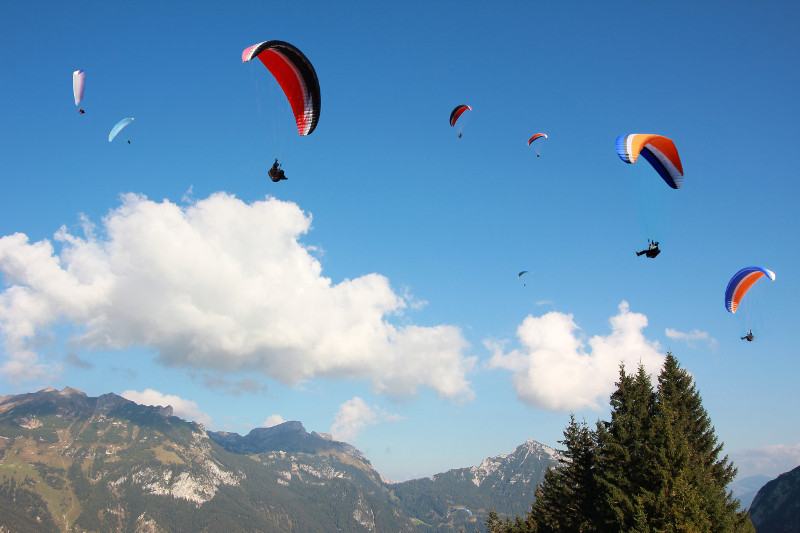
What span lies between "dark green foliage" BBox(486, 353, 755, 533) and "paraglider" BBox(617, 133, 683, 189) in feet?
44.8

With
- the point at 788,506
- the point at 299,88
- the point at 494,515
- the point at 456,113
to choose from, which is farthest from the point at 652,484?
the point at 788,506

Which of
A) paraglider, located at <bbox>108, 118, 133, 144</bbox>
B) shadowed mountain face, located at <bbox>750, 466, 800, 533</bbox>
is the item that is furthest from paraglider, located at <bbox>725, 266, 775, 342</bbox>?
shadowed mountain face, located at <bbox>750, 466, 800, 533</bbox>

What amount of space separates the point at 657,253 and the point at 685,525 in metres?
14.2

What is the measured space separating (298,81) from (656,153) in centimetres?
2236

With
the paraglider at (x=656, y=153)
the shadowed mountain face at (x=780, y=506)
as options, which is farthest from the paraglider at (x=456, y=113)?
the shadowed mountain face at (x=780, y=506)

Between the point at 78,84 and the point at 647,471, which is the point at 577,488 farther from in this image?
the point at 78,84

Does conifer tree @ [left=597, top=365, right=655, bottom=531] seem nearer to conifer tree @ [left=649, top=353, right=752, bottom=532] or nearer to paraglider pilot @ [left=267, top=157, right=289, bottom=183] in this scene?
conifer tree @ [left=649, top=353, right=752, bottom=532]

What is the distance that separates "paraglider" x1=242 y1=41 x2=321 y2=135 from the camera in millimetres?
25797

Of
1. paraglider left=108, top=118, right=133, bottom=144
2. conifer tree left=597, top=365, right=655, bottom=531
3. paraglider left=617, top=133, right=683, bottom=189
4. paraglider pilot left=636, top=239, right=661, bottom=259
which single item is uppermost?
paraglider left=108, top=118, right=133, bottom=144

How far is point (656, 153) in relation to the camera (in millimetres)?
29109

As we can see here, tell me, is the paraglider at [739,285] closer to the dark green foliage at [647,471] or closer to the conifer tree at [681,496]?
the dark green foliage at [647,471]

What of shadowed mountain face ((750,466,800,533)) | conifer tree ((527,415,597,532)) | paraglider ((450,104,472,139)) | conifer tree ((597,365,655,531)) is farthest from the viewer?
shadowed mountain face ((750,466,800,533))

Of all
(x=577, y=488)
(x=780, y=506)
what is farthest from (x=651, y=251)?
(x=780, y=506)

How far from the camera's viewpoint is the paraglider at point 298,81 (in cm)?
2580
